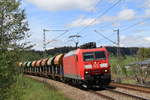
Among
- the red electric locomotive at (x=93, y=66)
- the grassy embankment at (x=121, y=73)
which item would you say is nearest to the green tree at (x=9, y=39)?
the red electric locomotive at (x=93, y=66)

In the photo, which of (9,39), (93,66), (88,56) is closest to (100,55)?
(88,56)

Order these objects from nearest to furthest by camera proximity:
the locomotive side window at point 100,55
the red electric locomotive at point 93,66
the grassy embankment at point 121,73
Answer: the red electric locomotive at point 93,66, the locomotive side window at point 100,55, the grassy embankment at point 121,73

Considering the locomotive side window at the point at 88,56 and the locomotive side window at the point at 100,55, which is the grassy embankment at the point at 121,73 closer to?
the locomotive side window at the point at 100,55

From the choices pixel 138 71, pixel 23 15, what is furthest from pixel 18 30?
pixel 138 71

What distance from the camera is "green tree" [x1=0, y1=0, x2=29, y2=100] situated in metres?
12.2

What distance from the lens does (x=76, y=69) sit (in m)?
24.2

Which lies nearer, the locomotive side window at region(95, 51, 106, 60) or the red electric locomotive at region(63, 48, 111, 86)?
the red electric locomotive at region(63, 48, 111, 86)

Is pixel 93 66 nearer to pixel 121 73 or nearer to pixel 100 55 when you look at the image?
pixel 100 55

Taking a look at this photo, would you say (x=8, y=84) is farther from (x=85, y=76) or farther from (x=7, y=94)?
(x=85, y=76)

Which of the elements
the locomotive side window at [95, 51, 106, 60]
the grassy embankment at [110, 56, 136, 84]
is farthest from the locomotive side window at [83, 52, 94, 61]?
the grassy embankment at [110, 56, 136, 84]

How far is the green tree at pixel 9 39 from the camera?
40.1 feet

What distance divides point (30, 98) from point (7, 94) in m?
7.54

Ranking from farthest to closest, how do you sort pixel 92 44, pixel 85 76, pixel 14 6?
pixel 92 44
pixel 85 76
pixel 14 6

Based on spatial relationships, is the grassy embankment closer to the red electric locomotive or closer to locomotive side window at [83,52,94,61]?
the red electric locomotive
